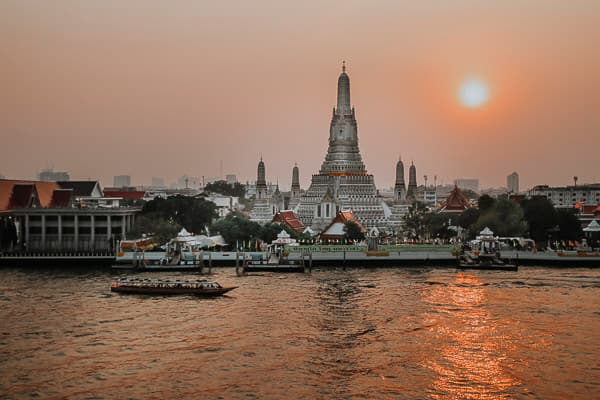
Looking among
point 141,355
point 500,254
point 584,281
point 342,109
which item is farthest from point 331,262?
point 342,109

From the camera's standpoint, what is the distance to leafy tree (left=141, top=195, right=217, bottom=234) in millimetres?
67312

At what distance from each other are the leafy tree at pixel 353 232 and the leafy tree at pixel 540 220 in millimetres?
14644

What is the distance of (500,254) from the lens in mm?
54562

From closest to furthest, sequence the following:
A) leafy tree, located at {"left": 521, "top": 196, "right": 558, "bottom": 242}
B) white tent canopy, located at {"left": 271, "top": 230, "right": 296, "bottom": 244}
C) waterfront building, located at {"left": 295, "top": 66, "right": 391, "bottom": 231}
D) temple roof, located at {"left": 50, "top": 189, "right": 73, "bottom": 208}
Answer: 1. white tent canopy, located at {"left": 271, "top": 230, "right": 296, "bottom": 244}
2. leafy tree, located at {"left": 521, "top": 196, "right": 558, "bottom": 242}
3. temple roof, located at {"left": 50, "top": 189, "right": 73, "bottom": 208}
4. waterfront building, located at {"left": 295, "top": 66, "right": 391, "bottom": 231}

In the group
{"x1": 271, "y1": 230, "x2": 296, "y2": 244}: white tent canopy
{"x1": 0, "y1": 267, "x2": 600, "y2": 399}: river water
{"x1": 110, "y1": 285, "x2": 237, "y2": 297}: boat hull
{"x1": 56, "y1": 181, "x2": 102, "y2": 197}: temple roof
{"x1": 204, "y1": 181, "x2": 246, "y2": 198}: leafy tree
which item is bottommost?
{"x1": 0, "y1": 267, "x2": 600, "y2": 399}: river water

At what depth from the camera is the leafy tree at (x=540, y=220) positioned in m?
64.2

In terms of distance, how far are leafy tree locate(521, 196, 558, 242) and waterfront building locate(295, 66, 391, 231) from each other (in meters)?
21.0

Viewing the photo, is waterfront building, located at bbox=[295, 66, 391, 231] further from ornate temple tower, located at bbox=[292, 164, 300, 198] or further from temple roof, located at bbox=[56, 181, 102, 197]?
temple roof, located at bbox=[56, 181, 102, 197]

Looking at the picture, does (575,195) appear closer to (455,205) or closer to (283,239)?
(455,205)

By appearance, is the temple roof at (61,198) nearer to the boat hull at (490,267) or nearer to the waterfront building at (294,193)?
the waterfront building at (294,193)

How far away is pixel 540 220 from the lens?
2539 inches

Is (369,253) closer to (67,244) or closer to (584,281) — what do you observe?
(584,281)

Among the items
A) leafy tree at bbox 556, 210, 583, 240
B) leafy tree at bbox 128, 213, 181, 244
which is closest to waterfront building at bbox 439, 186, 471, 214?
leafy tree at bbox 556, 210, 583, 240

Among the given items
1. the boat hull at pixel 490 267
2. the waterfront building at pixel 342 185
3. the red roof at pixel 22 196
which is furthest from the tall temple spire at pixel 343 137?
the boat hull at pixel 490 267
